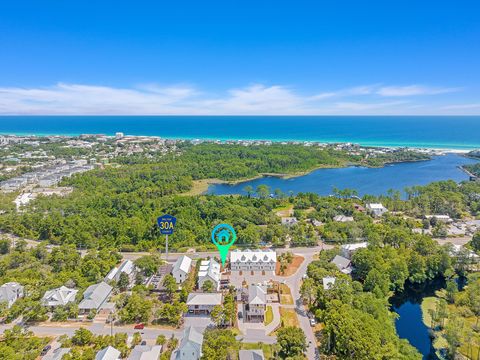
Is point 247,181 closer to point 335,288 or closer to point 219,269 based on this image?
point 219,269

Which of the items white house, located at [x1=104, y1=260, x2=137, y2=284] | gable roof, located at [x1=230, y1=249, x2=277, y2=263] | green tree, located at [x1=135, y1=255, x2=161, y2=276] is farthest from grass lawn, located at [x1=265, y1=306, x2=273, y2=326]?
white house, located at [x1=104, y1=260, x2=137, y2=284]

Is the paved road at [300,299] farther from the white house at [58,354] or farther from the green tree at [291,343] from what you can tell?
the white house at [58,354]

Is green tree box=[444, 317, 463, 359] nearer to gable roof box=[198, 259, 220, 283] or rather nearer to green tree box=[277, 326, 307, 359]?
green tree box=[277, 326, 307, 359]

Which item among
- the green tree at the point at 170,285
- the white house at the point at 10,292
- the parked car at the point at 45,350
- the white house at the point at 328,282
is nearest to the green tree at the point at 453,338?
the white house at the point at 328,282

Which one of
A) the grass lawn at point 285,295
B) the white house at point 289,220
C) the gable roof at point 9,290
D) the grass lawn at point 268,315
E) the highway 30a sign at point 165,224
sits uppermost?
the highway 30a sign at point 165,224

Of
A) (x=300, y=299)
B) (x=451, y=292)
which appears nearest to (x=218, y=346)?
(x=300, y=299)
